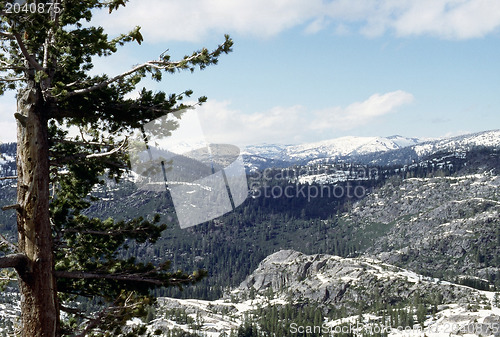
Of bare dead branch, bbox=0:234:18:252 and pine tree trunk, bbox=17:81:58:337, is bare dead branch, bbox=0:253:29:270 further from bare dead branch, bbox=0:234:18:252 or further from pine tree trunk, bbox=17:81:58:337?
bare dead branch, bbox=0:234:18:252

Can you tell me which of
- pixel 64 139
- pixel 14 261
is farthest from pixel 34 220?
pixel 64 139

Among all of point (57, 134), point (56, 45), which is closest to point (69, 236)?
point (57, 134)

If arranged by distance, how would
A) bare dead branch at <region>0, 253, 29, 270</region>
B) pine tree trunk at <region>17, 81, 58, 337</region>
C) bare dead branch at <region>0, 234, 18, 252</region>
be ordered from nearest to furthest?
1. bare dead branch at <region>0, 253, 29, 270</region>
2. pine tree trunk at <region>17, 81, 58, 337</region>
3. bare dead branch at <region>0, 234, 18, 252</region>

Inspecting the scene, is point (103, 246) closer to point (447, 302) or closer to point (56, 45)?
point (56, 45)

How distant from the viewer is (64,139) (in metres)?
13.4

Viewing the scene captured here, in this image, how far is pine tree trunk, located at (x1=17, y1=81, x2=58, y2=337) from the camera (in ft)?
35.1

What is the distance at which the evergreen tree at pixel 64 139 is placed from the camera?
10.8 metres

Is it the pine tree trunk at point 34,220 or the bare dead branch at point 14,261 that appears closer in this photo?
the bare dead branch at point 14,261

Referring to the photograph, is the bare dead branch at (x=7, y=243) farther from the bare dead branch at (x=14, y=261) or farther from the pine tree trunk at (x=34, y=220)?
the bare dead branch at (x=14, y=261)

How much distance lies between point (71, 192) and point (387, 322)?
614 ft

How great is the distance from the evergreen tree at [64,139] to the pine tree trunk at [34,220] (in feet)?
0.08

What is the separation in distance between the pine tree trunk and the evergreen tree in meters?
0.03

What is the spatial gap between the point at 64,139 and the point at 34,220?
336 centimetres

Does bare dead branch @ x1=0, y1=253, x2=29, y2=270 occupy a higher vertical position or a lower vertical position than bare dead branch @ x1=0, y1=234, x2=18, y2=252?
lower
